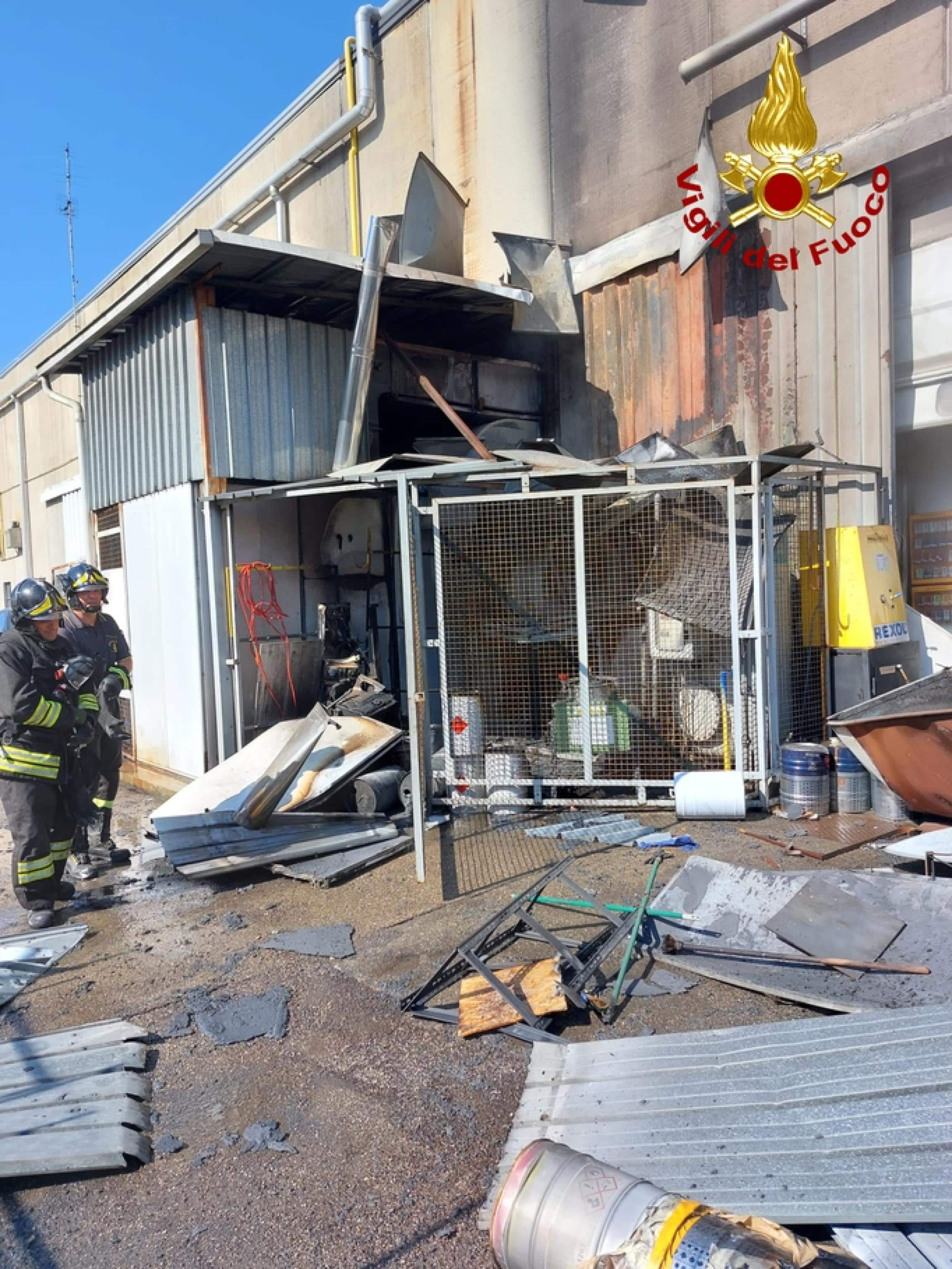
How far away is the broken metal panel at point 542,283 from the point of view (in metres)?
9.15

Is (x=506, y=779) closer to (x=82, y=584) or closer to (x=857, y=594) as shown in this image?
(x=857, y=594)

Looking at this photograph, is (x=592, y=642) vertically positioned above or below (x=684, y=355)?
below

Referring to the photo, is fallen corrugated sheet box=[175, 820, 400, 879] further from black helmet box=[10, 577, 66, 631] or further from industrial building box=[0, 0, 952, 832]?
black helmet box=[10, 577, 66, 631]

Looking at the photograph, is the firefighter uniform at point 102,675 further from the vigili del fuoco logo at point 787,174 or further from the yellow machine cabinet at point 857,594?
the vigili del fuoco logo at point 787,174

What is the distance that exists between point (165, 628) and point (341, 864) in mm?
3736

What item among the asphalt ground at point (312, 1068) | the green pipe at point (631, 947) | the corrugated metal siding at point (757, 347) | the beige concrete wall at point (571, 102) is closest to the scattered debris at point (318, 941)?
the asphalt ground at point (312, 1068)

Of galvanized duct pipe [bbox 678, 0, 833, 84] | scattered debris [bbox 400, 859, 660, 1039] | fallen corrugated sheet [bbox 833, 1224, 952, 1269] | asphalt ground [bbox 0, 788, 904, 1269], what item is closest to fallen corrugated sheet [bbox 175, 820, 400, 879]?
asphalt ground [bbox 0, 788, 904, 1269]

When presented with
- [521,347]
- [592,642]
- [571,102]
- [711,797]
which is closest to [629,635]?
[592,642]

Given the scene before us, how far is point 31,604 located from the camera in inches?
224

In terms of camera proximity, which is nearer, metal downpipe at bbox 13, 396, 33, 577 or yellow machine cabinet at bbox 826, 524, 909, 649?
yellow machine cabinet at bbox 826, 524, 909, 649

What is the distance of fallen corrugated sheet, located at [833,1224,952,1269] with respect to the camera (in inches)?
88.9

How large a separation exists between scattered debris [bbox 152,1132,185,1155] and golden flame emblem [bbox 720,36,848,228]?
308 inches

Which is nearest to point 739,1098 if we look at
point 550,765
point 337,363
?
point 550,765

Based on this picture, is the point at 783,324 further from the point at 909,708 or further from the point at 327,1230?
the point at 327,1230
